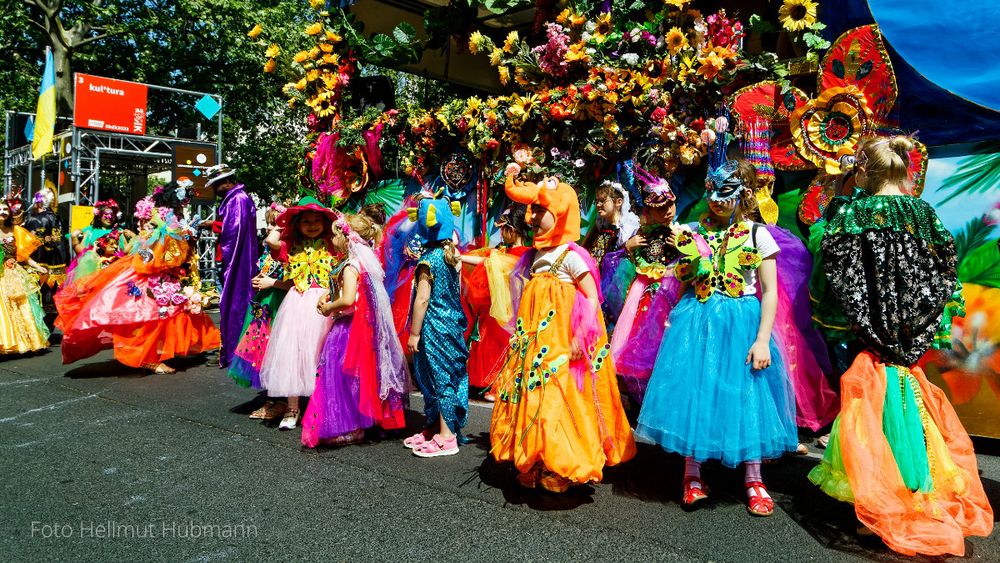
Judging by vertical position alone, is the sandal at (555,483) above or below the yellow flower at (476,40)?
below

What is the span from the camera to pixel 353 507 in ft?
13.1

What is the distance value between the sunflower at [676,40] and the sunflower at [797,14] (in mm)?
910

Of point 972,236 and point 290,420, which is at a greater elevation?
Answer: point 972,236

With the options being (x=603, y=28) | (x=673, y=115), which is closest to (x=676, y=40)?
(x=673, y=115)

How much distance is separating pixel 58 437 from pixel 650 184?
476cm

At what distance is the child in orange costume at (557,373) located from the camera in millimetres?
3877

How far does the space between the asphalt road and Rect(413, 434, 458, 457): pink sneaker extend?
0.07 m

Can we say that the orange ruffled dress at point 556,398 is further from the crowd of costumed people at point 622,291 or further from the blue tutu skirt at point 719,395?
the blue tutu skirt at point 719,395

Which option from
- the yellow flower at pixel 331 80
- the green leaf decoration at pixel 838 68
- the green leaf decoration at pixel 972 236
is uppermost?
the yellow flower at pixel 331 80

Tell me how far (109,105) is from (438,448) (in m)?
13.8

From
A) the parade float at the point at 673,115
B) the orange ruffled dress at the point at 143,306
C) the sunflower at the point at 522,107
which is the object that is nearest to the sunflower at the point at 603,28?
the parade float at the point at 673,115

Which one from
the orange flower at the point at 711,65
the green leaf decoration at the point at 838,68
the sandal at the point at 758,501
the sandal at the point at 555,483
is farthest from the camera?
the orange flower at the point at 711,65

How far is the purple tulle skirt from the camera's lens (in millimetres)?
5102

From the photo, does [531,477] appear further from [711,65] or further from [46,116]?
[46,116]
